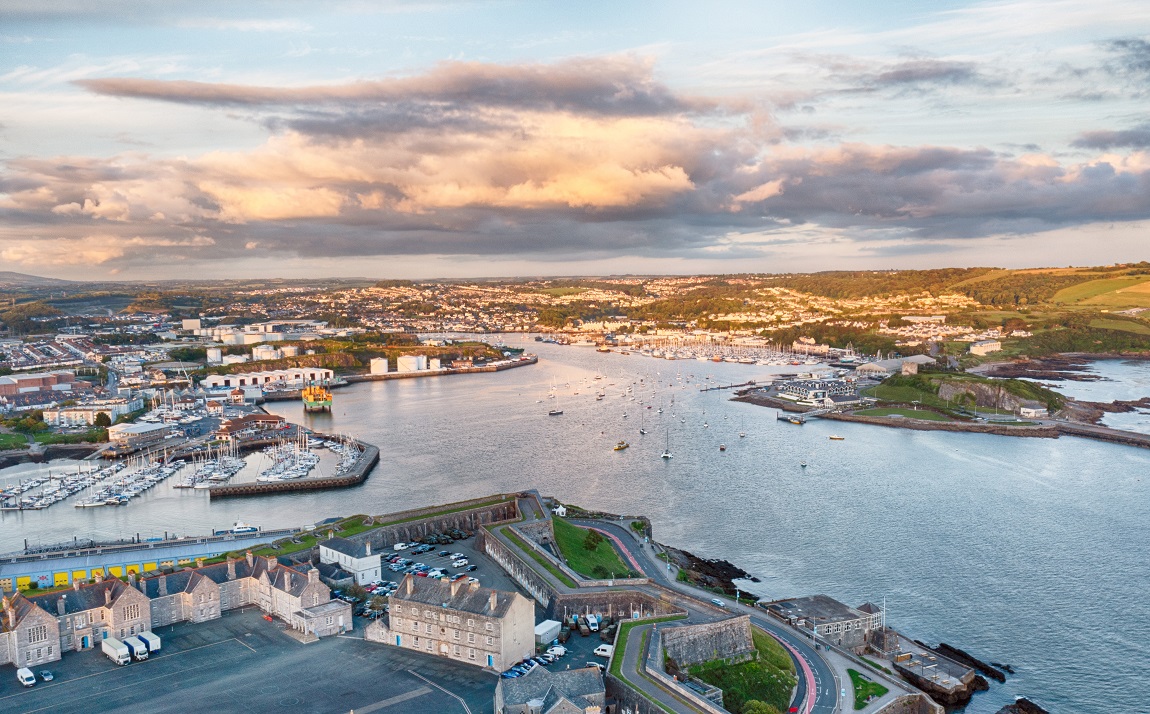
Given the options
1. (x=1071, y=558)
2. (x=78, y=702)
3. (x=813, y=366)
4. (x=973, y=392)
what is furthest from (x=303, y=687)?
(x=813, y=366)

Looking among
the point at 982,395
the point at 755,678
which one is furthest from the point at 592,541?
the point at 982,395

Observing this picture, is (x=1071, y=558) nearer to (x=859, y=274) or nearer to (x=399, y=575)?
(x=399, y=575)

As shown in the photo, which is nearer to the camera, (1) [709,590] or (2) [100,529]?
(1) [709,590]

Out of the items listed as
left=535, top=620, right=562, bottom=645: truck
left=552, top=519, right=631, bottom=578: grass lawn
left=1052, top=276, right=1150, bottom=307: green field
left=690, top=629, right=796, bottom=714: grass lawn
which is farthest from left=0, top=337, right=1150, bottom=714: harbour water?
left=1052, top=276, right=1150, bottom=307: green field

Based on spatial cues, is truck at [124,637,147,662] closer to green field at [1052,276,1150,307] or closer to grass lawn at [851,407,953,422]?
grass lawn at [851,407,953,422]

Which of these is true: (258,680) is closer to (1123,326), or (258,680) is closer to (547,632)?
(547,632)

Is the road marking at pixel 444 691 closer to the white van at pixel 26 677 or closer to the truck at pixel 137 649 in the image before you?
the truck at pixel 137 649
